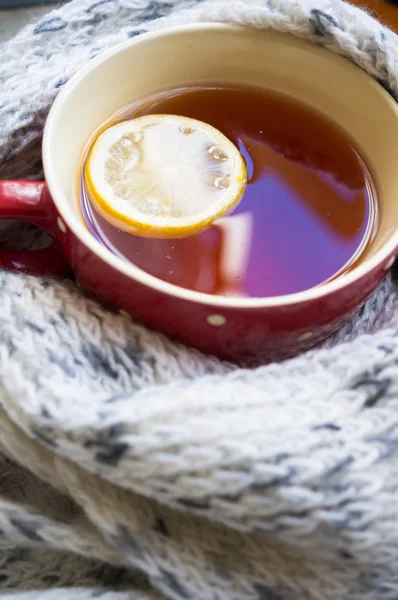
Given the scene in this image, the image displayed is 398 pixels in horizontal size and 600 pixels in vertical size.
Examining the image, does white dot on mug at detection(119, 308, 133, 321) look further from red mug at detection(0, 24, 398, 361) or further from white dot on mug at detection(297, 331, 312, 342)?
white dot on mug at detection(297, 331, 312, 342)

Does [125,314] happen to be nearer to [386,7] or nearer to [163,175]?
[163,175]

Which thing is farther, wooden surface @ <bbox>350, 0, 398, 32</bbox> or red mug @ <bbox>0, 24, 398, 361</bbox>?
wooden surface @ <bbox>350, 0, 398, 32</bbox>

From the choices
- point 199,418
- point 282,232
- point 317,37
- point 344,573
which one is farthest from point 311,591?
point 317,37

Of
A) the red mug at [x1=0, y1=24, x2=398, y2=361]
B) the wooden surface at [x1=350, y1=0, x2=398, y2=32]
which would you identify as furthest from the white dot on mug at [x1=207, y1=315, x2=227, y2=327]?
the wooden surface at [x1=350, y1=0, x2=398, y2=32]

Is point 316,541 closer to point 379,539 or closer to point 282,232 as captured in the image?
point 379,539

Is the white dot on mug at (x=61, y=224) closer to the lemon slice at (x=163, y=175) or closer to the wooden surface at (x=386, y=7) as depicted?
the lemon slice at (x=163, y=175)

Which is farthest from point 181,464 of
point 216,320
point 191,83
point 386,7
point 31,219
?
point 386,7
